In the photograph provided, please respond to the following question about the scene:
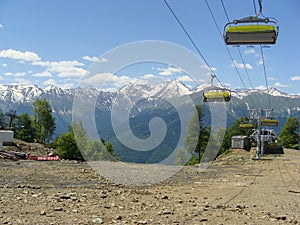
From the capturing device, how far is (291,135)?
85.2 m

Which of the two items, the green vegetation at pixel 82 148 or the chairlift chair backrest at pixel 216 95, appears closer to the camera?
the chairlift chair backrest at pixel 216 95

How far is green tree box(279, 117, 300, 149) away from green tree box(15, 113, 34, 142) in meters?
59.8

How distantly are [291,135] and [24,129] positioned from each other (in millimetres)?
63990

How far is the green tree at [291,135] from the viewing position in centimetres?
8381

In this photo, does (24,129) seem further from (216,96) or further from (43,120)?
(216,96)

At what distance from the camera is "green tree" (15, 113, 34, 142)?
73.2m

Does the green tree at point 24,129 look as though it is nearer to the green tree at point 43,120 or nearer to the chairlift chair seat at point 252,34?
the green tree at point 43,120

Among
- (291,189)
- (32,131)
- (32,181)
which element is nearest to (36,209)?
(32,181)

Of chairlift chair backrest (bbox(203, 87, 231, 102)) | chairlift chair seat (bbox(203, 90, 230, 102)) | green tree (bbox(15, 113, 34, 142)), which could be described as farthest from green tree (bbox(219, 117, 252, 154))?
chairlift chair seat (bbox(203, 90, 230, 102))

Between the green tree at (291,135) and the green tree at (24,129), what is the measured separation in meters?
59.8

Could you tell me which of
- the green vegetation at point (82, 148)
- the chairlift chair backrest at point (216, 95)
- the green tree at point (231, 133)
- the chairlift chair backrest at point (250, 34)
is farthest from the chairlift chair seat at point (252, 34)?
the green tree at point (231, 133)

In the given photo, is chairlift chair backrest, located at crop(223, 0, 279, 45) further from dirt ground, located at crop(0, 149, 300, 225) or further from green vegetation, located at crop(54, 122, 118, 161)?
green vegetation, located at crop(54, 122, 118, 161)

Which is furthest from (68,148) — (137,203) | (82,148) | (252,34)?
(252,34)

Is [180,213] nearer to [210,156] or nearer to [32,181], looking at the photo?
[32,181]
